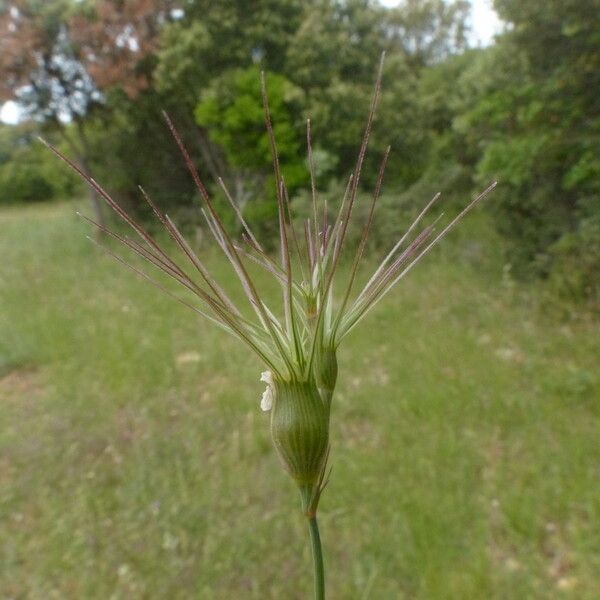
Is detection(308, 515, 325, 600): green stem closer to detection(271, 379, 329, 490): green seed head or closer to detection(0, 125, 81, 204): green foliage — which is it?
detection(271, 379, 329, 490): green seed head


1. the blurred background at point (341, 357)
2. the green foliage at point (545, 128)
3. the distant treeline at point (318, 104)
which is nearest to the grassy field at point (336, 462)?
the blurred background at point (341, 357)

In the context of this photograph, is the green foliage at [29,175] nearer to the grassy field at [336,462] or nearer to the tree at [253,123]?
the tree at [253,123]

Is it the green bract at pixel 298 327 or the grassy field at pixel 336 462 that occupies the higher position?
the green bract at pixel 298 327

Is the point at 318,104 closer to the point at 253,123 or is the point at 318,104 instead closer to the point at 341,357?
the point at 253,123

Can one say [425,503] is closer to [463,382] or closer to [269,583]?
[269,583]

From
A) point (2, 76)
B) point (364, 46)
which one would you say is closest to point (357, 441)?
point (364, 46)

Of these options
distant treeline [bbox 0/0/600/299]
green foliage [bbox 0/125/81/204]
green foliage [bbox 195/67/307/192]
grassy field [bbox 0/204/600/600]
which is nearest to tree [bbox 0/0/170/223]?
distant treeline [bbox 0/0/600/299]
